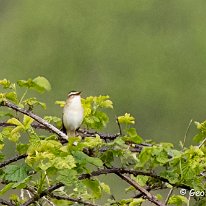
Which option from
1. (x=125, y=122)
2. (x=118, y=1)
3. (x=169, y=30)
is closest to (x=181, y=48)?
(x=169, y=30)

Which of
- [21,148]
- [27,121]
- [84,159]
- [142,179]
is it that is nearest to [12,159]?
[21,148]

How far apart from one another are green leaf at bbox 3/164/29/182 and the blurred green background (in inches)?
1343

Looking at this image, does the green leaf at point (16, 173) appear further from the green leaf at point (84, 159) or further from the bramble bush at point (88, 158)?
the green leaf at point (84, 159)

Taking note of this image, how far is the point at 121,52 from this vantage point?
50.7 meters

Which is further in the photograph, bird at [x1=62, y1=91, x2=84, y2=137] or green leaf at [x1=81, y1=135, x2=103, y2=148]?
bird at [x1=62, y1=91, x2=84, y2=137]

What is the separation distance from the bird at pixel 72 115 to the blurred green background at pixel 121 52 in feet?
108

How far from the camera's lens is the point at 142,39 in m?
48.0

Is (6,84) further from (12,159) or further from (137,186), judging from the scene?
(137,186)

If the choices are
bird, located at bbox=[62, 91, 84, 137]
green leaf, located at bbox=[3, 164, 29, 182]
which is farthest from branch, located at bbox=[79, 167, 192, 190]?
bird, located at bbox=[62, 91, 84, 137]

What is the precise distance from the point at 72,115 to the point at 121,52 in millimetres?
46423

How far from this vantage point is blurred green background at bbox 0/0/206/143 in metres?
42.5

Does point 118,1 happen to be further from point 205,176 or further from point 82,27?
point 205,176

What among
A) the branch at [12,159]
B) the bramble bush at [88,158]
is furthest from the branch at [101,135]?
the branch at [12,159]

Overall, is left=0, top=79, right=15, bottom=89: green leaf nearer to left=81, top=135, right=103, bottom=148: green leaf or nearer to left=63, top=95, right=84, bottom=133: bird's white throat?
left=63, top=95, right=84, bottom=133: bird's white throat
